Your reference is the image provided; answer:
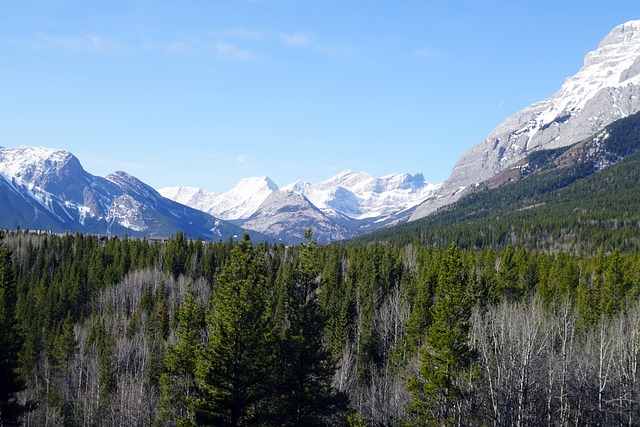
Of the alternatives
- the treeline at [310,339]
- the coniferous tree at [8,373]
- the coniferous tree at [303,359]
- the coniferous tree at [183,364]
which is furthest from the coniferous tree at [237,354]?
the coniferous tree at [8,373]

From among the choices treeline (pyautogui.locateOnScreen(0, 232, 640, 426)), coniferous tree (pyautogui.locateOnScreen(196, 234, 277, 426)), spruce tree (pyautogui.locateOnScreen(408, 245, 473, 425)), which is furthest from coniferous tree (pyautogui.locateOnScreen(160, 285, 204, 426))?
spruce tree (pyautogui.locateOnScreen(408, 245, 473, 425))

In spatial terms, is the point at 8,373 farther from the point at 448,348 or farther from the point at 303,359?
the point at 448,348

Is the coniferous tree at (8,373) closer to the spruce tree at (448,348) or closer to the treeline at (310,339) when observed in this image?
the treeline at (310,339)

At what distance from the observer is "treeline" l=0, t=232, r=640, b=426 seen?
109ft

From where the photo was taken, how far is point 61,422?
63.7 m

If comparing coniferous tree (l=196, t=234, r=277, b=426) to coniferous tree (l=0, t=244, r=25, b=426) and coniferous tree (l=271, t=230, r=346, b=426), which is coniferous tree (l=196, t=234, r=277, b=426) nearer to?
coniferous tree (l=271, t=230, r=346, b=426)

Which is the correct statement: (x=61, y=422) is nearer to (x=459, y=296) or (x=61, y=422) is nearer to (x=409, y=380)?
(x=409, y=380)

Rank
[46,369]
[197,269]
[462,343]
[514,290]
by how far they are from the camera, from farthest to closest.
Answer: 1. [197,269]
2. [514,290]
3. [46,369]
4. [462,343]

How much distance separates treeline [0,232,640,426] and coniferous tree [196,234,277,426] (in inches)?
3.4

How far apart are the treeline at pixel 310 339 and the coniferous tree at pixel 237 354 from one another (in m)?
0.09

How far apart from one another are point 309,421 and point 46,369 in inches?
2559

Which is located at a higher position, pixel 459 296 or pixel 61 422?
pixel 459 296

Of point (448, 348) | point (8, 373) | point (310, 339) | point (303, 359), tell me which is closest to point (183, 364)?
point (303, 359)

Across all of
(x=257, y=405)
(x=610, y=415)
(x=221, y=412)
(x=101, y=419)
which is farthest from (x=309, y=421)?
(x=101, y=419)
